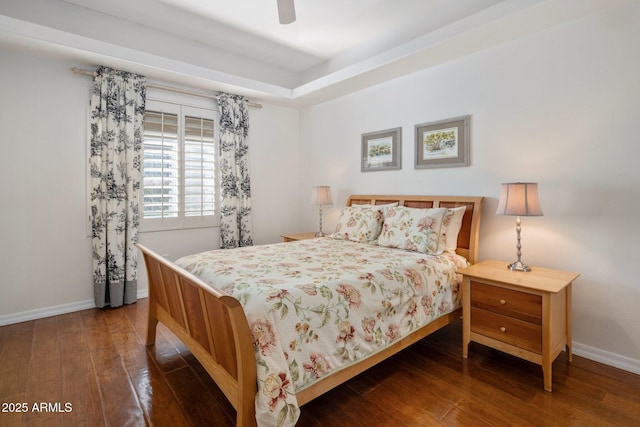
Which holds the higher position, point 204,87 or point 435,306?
point 204,87

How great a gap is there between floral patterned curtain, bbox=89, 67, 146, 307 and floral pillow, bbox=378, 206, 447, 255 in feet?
8.71

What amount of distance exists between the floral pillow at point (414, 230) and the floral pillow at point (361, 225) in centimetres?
14

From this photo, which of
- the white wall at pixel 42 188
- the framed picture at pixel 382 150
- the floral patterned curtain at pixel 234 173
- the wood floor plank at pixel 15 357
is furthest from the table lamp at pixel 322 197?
the wood floor plank at pixel 15 357

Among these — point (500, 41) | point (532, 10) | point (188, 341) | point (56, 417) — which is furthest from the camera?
point (500, 41)

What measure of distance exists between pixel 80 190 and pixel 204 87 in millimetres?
1765

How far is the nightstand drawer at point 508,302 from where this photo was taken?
200 cm

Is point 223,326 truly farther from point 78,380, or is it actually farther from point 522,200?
point 522,200

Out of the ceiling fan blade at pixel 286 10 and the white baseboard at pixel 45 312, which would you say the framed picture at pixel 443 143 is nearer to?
the ceiling fan blade at pixel 286 10

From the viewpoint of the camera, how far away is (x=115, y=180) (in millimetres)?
3279

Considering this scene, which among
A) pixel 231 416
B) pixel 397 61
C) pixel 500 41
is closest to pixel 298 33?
pixel 397 61

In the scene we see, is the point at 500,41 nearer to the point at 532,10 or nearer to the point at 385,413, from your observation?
the point at 532,10

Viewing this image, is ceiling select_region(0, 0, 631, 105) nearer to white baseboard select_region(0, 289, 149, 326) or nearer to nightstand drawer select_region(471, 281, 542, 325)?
nightstand drawer select_region(471, 281, 542, 325)

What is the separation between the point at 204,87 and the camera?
12.5ft

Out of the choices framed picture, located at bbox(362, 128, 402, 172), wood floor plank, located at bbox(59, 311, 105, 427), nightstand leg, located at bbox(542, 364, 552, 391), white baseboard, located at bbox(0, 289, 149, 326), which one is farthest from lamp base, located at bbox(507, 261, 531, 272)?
white baseboard, located at bbox(0, 289, 149, 326)
